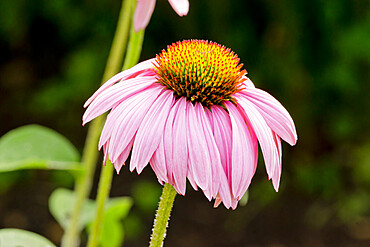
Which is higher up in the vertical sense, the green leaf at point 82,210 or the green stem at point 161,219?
the green stem at point 161,219

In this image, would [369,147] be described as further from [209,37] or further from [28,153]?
[28,153]

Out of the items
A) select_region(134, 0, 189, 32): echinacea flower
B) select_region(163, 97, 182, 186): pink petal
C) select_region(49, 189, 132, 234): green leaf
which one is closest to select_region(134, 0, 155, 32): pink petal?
select_region(134, 0, 189, 32): echinacea flower

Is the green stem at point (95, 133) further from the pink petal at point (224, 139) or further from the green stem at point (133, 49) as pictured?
the pink petal at point (224, 139)

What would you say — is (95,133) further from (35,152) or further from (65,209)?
(65,209)

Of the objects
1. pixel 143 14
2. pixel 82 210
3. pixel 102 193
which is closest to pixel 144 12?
pixel 143 14

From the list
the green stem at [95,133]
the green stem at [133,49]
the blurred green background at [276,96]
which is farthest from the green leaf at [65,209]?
the blurred green background at [276,96]

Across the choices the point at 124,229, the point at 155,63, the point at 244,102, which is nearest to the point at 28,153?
the point at 155,63

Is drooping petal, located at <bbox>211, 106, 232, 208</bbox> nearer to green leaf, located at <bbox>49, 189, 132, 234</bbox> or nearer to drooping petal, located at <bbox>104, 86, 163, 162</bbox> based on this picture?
drooping petal, located at <bbox>104, 86, 163, 162</bbox>
